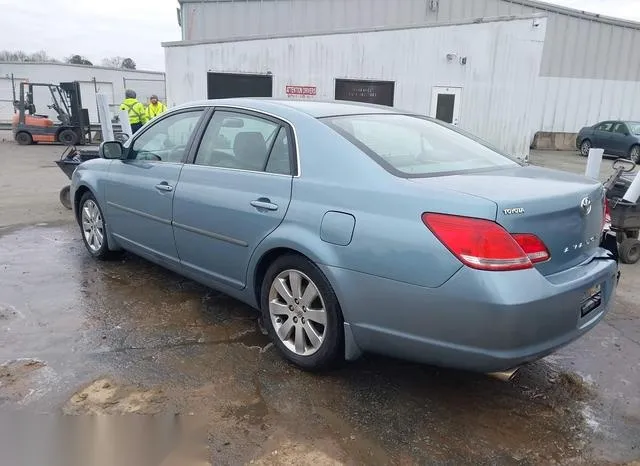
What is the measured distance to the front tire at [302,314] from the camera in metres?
3.02

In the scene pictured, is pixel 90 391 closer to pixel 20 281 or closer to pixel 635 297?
pixel 20 281

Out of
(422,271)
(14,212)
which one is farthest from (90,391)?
(14,212)

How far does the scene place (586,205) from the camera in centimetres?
284

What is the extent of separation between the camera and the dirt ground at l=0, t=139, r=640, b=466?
2.61 metres

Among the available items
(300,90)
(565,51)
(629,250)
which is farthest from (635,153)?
Answer: (629,250)

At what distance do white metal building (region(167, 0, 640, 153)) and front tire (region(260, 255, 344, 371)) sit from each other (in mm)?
19610

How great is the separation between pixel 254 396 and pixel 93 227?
3102 mm

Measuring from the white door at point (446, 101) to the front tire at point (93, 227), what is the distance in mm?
12876

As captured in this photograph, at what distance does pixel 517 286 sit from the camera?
2424mm

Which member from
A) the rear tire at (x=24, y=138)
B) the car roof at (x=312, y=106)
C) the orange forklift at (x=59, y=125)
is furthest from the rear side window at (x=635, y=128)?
the rear tire at (x=24, y=138)

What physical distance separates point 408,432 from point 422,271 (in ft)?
2.75

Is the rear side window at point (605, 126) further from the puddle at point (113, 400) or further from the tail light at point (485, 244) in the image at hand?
the puddle at point (113, 400)

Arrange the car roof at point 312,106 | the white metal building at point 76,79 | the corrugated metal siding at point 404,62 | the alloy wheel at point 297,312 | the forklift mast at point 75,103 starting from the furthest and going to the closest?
the white metal building at point 76,79 < the forklift mast at point 75,103 < the corrugated metal siding at point 404,62 < the car roof at point 312,106 < the alloy wheel at point 297,312

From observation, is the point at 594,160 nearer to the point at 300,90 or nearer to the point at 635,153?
the point at 300,90
